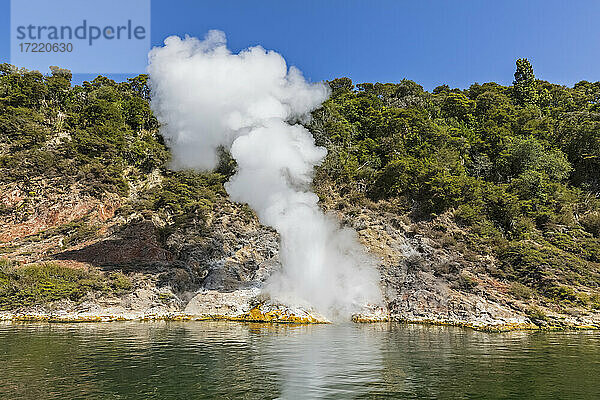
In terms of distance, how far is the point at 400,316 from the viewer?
3569 cm

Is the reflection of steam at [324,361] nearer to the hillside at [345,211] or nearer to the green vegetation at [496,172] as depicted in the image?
the hillside at [345,211]

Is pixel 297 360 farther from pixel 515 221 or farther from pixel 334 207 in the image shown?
pixel 515 221

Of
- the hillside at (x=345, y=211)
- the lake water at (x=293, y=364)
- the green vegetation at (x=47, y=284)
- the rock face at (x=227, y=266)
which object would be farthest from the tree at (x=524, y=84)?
the green vegetation at (x=47, y=284)

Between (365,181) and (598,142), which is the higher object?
(598,142)

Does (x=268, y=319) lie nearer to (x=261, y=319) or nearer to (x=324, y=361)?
(x=261, y=319)

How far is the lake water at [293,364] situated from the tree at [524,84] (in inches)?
2355

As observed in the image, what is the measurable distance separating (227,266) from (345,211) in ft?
49.1

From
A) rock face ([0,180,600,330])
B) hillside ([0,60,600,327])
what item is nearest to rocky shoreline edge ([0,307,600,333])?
rock face ([0,180,600,330])

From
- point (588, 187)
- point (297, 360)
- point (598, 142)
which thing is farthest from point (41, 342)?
point (598, 142)

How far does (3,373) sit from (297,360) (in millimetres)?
10441

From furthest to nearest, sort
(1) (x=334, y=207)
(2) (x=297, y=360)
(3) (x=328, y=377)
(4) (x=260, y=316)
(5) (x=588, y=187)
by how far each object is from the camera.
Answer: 1. (5) (x=588, y=187)
2. (1) (x=334, y=207)
3. (4) (x=260, y=316)
4. (2) (x=297, y=360)
5. (3) (x=328, y=377)

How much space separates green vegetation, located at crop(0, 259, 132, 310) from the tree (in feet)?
233

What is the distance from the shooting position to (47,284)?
37.2 meters

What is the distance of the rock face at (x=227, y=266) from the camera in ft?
113
